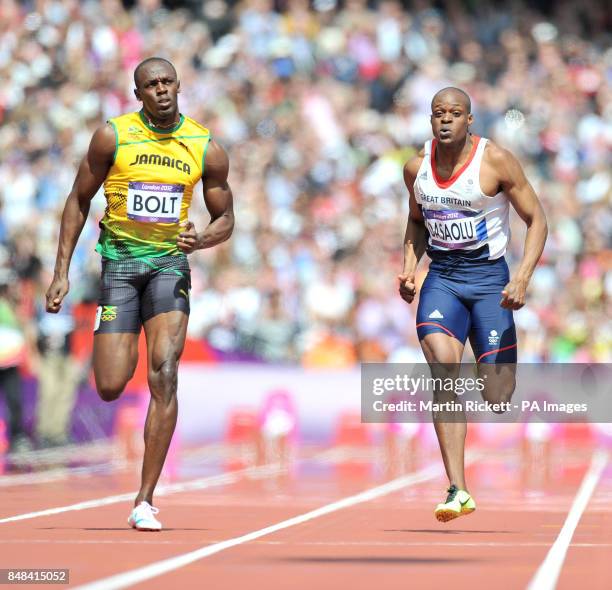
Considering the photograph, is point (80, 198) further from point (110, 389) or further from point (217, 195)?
point (110, 389)

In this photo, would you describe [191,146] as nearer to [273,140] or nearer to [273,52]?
[273,140]

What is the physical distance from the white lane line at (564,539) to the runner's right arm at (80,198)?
3.37 meters

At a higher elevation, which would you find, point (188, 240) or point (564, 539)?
point (188, 240)

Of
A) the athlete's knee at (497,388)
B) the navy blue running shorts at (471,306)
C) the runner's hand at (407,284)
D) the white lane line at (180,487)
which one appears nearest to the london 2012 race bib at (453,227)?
the navy blue running shorts at (471,306)

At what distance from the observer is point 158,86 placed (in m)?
10.4

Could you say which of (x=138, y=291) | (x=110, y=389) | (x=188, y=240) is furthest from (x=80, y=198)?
(x=110, y=389)

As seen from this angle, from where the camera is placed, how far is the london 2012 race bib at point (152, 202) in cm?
1050

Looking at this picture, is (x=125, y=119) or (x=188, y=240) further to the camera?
(x=125, y=119)

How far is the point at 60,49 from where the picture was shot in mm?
26922

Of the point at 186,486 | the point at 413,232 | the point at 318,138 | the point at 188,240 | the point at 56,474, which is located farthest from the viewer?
the point at 318,138

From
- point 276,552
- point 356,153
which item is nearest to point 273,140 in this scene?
point 356,153

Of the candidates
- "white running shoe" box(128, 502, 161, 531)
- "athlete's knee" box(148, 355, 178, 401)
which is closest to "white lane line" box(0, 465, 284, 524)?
"white running shoe" box(128, 502, 161, 531)

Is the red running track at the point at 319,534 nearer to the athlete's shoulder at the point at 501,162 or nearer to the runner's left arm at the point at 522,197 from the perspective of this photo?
the runner's left arm at the point at 522,197

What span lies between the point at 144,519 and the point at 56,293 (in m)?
1.51
